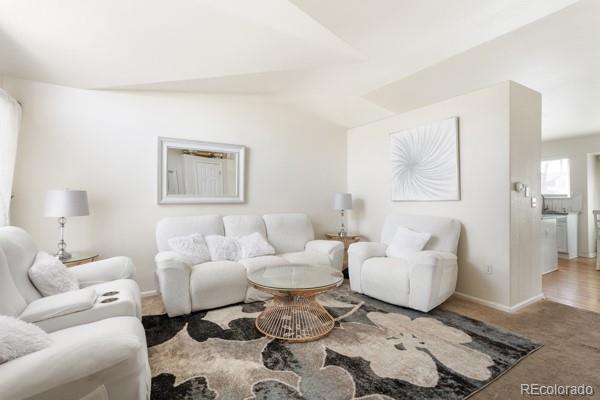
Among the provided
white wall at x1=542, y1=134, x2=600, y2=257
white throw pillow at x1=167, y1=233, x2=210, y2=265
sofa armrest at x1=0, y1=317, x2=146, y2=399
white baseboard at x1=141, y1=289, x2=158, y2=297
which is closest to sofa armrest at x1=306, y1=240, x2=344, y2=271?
white throw pillow at x1=167, y1=233, x2=210, y2=265

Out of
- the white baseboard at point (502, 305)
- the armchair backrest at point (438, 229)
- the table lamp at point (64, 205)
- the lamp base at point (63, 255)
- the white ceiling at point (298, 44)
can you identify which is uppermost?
the white ceiling at point (298, 44)

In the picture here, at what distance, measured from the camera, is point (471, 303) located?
3.01 meters

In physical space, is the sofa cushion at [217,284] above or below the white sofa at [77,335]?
below

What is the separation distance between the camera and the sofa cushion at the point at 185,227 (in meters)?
3.11

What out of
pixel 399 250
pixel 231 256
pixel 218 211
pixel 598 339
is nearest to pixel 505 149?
pixel 399 250

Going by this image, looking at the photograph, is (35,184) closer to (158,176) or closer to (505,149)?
(158,176)

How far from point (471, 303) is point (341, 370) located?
6.65 feet

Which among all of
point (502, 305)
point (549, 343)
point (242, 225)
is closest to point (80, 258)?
point (242, 225)

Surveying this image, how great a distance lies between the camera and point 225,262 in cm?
294

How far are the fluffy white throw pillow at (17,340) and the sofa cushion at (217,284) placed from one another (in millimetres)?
1505

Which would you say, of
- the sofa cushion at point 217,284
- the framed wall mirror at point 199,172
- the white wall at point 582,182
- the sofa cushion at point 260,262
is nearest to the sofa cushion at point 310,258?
the sofa cushion at point 260,262

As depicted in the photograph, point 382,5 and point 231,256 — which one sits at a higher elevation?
point 382,5

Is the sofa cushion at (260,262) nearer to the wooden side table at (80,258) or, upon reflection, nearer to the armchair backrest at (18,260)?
the wooden side table at (80,258)

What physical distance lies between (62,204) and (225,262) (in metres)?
1.57
